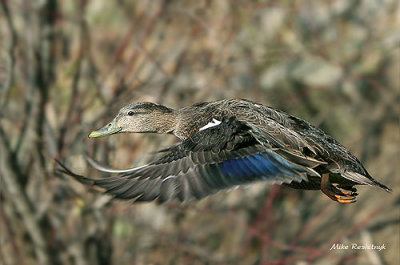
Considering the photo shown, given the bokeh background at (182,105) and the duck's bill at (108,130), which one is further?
the bokeh background at (182,105)

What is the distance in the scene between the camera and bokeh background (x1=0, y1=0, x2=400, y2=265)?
232 inches

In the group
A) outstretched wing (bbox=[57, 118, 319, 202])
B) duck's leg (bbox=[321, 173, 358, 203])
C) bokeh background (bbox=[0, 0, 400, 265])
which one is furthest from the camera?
bokeh background (bbox=[0, 0, 400, 265])

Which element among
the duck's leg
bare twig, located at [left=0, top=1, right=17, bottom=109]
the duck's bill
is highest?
bare twig, located at [left=0, top=1, right=17, bottom=109]

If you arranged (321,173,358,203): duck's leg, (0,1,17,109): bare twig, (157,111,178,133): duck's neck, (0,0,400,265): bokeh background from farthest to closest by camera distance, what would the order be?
(0,0,400,265): bokeh background < (0,1,17,109): bare twig < (157,111,178,133): duck's neck < (321,173,358,203): duck's leg

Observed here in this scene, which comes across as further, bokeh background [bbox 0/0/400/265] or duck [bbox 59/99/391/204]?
bokeh background [bbox 0/0/400/265]

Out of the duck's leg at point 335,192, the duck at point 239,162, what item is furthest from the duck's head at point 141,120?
the duck's leg at point 335,192

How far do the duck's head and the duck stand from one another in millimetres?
268

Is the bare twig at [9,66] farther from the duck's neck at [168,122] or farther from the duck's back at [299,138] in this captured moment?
the duck's back at [299,138]

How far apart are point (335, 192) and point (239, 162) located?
22.4 inches

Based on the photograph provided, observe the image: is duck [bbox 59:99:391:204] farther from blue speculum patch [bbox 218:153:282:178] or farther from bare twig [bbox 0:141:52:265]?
bare twig [bbox 0:141:52:265]

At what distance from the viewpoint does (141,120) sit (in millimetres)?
4379

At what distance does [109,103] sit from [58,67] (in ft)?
4.48

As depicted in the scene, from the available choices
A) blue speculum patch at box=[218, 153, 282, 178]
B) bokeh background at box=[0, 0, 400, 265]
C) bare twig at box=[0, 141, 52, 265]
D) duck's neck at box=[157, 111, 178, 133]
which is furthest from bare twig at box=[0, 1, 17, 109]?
blue speculum patch at box=[218, 153, 282, 178]

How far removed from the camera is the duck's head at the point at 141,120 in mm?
4340
